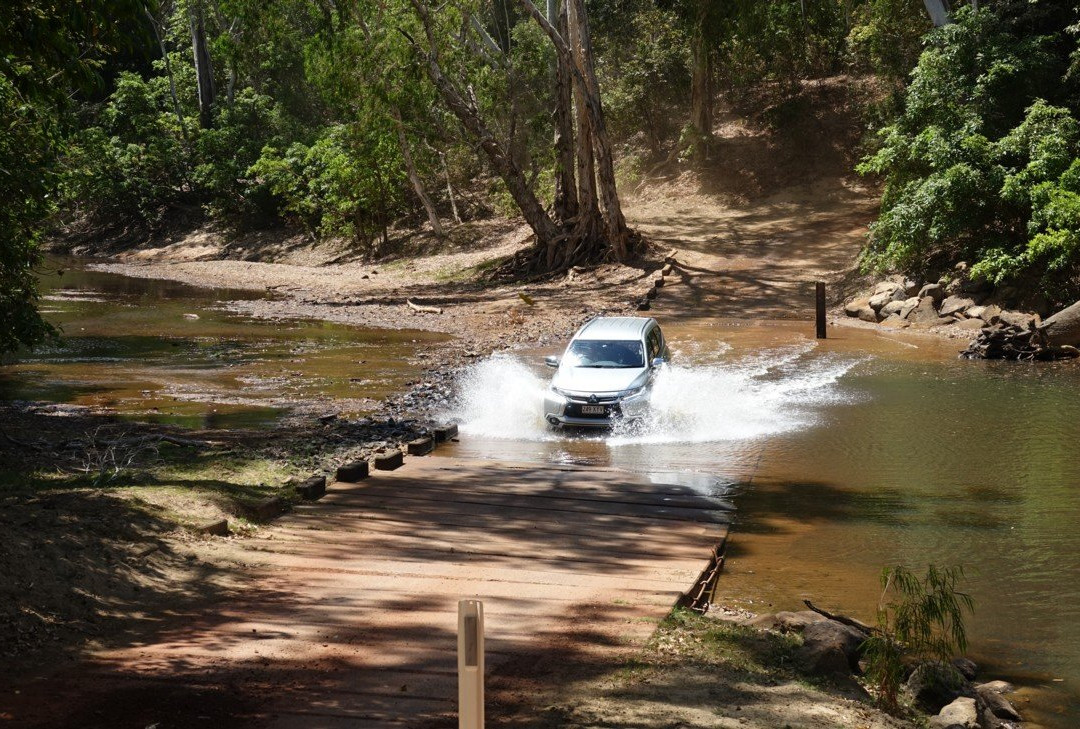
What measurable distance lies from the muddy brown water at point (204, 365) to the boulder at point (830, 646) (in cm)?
1193

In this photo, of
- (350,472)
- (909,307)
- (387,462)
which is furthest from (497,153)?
(350,472)

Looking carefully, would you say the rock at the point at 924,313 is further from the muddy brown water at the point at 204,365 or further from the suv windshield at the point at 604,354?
the suv windshield at the point at 604,354

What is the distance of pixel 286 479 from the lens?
12805mm

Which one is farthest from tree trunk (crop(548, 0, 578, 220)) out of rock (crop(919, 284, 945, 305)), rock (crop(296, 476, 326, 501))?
rock (crop(296, 476, 326, 501))

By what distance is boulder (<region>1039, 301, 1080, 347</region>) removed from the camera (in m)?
24.2

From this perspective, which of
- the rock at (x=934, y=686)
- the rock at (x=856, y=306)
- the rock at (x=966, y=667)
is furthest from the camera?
the rock at (x=856, y=306)

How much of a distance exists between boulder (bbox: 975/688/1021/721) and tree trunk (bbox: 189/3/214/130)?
190ft

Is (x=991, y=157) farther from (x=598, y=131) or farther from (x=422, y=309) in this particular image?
(x=422, y=309)

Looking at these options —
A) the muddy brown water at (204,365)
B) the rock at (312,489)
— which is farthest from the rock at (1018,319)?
the rock at (312,489)

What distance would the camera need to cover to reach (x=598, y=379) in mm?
18172

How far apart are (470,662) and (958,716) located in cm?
475

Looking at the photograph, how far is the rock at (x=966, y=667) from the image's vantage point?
8.33 metres

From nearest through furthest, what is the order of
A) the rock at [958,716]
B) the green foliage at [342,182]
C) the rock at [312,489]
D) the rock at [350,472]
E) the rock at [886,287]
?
the rock at [958,716], the rock at [312,489], the rock at [350,472], the rock at [886,287], the green foliage at [342,182]

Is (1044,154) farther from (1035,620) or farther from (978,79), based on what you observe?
(1035,620)
